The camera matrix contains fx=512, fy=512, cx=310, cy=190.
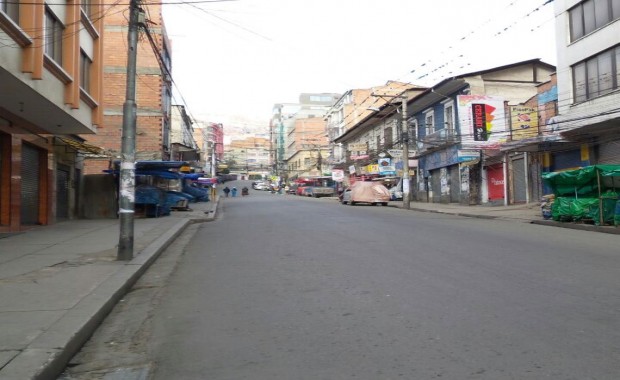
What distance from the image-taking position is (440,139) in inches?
1356

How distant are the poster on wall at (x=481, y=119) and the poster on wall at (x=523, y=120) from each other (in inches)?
90.9

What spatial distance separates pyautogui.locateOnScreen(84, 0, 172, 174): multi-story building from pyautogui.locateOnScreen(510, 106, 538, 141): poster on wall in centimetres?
1974

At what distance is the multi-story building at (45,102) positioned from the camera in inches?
460

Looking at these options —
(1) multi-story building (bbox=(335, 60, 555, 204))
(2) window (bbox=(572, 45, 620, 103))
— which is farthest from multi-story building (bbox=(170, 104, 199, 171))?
(2) window (bbox=(572, 45, 620, 103))

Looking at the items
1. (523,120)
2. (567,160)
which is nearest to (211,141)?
(523,120)

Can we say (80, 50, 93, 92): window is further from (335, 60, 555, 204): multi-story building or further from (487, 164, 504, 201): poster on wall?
(487, 164, 504, 201): poster on wall

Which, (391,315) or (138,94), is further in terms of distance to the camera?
(138,94)

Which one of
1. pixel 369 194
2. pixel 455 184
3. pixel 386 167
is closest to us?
pixel 455 184

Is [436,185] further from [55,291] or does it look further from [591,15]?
[55,291]

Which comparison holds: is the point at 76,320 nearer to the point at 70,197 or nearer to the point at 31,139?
the point at 31,139

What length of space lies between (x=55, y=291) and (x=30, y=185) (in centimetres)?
1206

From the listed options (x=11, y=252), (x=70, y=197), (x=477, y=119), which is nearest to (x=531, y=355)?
(x=11, y=252)

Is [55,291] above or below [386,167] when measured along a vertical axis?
below

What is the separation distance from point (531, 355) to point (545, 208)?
1677cm
